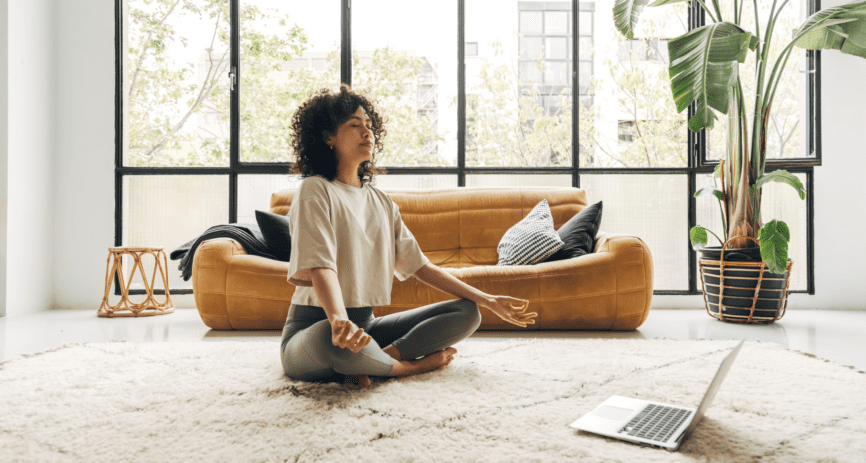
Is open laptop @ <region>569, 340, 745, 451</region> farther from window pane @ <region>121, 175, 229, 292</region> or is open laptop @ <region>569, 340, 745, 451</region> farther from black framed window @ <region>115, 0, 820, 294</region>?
window pane @ <region>121, 175, 229, 292</region>

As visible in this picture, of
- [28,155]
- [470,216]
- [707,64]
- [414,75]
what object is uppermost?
[414,75]

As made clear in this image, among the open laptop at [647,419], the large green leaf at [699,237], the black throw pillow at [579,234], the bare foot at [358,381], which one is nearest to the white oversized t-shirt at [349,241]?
the bare foot at [358,381]

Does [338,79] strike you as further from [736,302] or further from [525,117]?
[736,302]

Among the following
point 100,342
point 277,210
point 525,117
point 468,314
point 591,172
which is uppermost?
point 525,117

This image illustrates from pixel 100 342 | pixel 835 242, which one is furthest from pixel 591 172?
pixel 100 342

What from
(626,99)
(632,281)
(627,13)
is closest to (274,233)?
(632,281)

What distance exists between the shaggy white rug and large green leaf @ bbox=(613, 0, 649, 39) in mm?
2352

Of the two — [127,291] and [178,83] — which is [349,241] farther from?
[178,83]

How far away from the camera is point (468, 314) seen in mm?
1805

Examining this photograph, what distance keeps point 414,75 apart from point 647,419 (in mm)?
3401

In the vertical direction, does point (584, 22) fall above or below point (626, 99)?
above

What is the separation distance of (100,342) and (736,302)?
346 cm

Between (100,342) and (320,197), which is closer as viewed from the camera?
(320,197)

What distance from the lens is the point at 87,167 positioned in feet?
12.9
